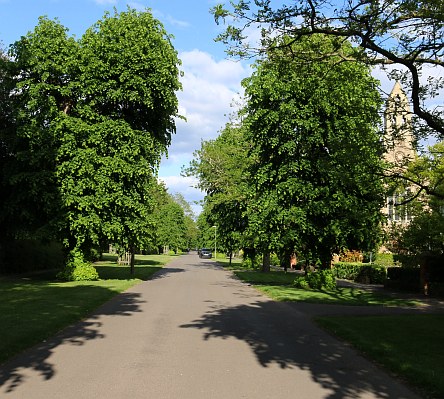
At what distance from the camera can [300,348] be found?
878 cm

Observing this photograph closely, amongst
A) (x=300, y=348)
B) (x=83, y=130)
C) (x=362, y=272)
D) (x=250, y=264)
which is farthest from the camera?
(x=250, y=264)

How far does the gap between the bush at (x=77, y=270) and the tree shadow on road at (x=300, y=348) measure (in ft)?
38.3

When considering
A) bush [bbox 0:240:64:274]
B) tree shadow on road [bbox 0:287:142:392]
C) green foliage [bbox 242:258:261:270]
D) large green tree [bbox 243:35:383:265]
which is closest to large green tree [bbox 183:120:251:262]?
green foliage [bbox 242:258:261:270]

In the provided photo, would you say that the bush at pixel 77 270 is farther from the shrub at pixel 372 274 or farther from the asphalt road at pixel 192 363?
the shrub at pixel 372 274

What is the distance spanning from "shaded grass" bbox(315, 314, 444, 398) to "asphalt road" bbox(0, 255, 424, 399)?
1.06 feet

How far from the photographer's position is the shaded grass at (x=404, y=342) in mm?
6793

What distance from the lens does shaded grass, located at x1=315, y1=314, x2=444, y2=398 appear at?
22.3 ft

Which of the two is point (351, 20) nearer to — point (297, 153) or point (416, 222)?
point (297, 153)

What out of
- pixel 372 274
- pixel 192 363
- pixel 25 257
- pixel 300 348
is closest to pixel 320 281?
pixel 372 274

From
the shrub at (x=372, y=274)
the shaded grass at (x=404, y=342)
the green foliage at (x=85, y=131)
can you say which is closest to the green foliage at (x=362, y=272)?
the shrub at (x=372, y=274)

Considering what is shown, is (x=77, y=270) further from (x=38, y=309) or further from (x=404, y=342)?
(x=404, y=342)

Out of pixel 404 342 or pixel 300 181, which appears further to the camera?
pixel 300 181

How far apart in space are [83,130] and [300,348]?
55.7 ft

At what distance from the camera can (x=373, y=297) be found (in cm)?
1939
